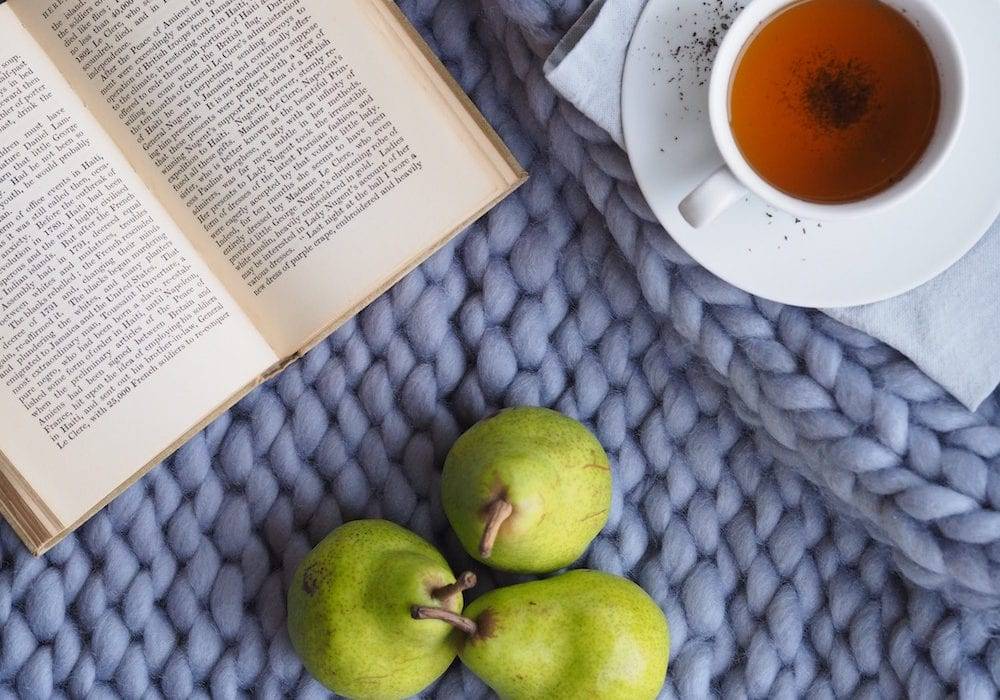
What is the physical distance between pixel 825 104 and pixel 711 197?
0.37ft

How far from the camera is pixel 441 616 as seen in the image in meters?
0.74

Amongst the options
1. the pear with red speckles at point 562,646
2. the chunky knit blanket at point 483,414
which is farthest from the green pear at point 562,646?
the chunky knit blanket at point 483,414

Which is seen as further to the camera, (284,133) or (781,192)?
(284,133)

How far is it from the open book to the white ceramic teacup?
176mm

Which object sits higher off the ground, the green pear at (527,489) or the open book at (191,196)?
the open book at (191,196)

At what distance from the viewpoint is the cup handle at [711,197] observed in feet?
2.52

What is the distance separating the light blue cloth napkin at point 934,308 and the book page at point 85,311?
317 mm

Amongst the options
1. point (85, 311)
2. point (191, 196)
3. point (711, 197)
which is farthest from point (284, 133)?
point (711, 197)

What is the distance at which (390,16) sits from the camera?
0.89 meters

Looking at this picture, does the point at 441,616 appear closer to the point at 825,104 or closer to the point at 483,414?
the point at 483,414

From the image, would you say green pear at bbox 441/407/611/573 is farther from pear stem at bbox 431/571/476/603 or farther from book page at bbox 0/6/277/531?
book page at bbox 0/6/277/531

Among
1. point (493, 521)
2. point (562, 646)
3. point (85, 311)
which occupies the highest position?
point (85, 311)

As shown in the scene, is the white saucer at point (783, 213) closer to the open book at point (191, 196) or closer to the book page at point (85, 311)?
the open book at point (191, 196)

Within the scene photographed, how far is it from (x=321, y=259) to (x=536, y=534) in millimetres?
257
